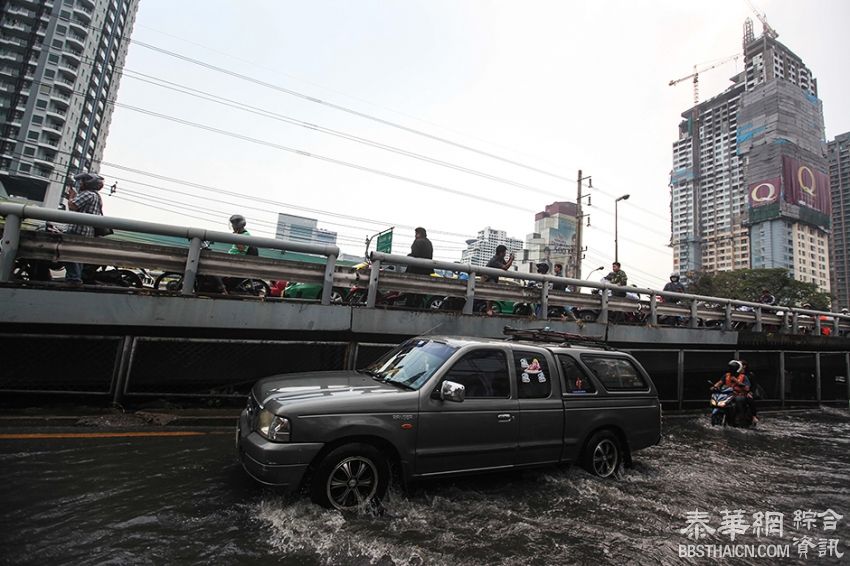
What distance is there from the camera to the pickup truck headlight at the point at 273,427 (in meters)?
3.28

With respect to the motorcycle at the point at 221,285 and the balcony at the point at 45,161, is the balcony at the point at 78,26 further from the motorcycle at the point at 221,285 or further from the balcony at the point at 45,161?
the motorcycle at the point at 221,285

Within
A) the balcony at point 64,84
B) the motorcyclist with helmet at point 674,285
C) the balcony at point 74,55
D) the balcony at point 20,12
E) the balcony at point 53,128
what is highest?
the balcony at point 20,12

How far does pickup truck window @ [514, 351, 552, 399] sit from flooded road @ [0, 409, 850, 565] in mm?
992

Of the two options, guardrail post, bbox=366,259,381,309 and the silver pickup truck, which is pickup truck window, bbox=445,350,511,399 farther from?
guardrail post, bbox=366,259,381,309

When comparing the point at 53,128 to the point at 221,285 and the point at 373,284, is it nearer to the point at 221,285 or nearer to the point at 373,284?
the point at 221,285

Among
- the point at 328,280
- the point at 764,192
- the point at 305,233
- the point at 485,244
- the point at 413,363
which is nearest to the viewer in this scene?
the point at 413,363

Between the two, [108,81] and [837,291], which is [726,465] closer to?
[108,81]

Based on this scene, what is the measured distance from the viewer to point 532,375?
177 inches

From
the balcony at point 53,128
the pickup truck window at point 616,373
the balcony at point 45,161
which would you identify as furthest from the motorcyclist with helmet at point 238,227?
the balcony at point 53,128

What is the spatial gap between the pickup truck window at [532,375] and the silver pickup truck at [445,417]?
0.04 ft

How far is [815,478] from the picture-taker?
5.76 m

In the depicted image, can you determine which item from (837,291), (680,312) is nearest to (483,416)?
(680,312)

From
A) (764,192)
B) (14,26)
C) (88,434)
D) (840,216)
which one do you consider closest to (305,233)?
(88,434)

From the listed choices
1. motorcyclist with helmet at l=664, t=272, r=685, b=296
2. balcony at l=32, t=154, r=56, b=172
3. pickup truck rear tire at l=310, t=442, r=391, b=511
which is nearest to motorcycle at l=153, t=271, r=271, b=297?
pickup truck rear tire at l=310, t=442, r=391, b=511
